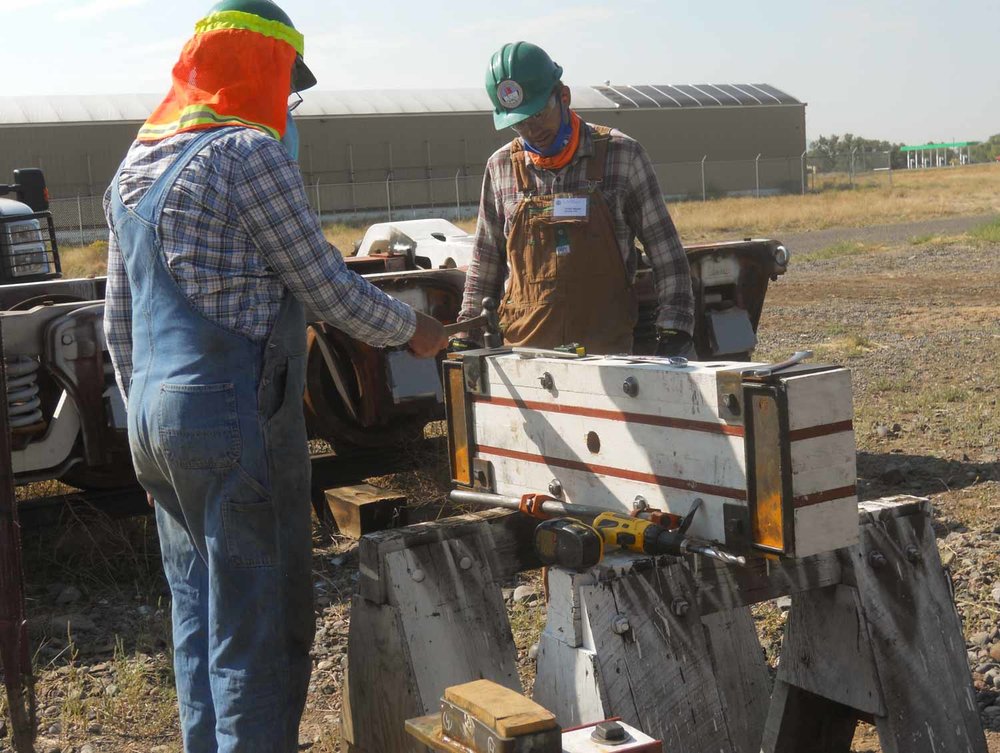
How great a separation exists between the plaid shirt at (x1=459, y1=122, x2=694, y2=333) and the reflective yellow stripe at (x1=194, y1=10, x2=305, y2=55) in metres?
1.18

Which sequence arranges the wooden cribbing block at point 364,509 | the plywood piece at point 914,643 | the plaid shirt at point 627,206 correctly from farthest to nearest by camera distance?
1. the wooden cribbing block at point 364,509
2. the plaid shirt at point 627,206
3. the plywood piece at point 914,643

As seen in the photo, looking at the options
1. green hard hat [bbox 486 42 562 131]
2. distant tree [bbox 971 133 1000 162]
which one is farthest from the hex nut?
distant tree [bbox 971 133 1000 162]

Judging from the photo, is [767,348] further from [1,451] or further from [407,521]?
[1,451]

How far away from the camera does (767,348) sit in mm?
10961

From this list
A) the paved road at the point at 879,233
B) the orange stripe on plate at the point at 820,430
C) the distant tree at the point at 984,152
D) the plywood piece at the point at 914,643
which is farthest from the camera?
the distant tree at the point at 984,152

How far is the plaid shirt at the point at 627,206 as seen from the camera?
3.96m

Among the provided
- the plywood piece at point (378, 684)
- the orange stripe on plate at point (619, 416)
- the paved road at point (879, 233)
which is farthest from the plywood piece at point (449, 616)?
the paved road at point (879, 233)

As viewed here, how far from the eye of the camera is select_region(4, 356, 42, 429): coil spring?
4.74 m

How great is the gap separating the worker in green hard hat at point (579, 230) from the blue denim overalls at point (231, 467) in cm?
125

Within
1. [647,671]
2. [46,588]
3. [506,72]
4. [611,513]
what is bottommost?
[46,588]

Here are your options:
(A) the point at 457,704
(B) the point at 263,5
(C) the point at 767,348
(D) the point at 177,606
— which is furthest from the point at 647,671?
(C) the point at 767,348

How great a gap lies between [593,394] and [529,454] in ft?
1.12

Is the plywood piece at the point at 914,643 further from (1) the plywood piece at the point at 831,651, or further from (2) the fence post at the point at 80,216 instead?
(2) the fence post at the point at 80,216

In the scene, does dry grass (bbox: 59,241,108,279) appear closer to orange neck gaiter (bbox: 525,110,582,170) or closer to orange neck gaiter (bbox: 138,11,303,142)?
orange neck gaiter (bbox: 525,110,582,170)
